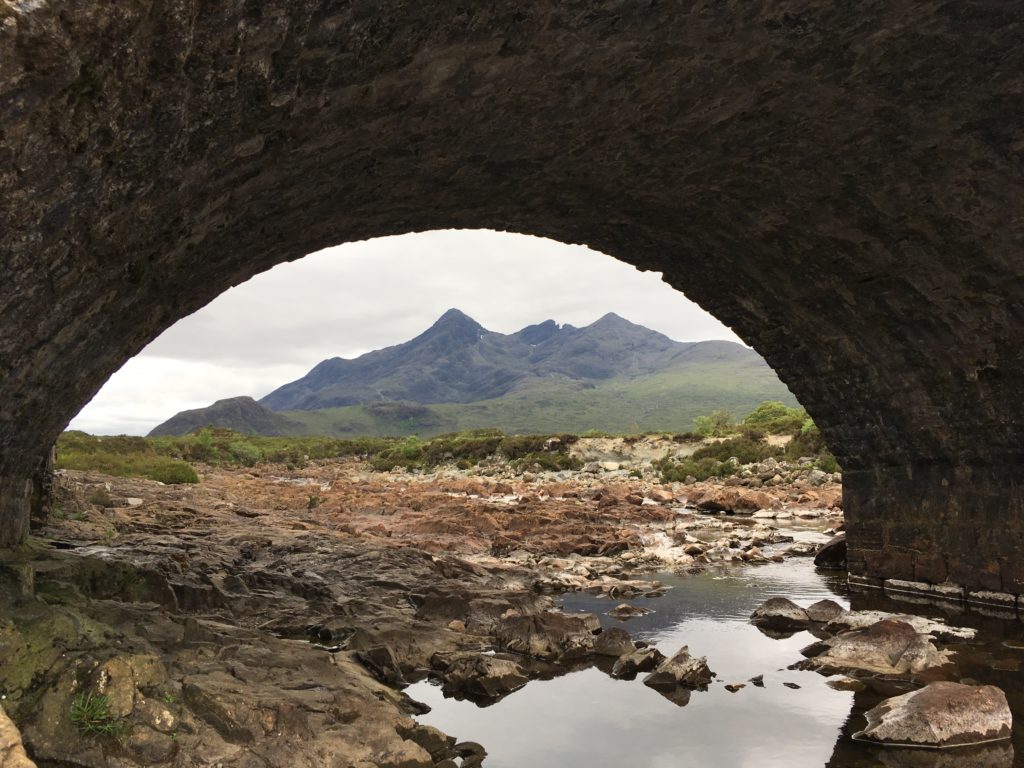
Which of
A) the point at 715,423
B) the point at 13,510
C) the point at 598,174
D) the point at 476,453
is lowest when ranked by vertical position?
the point at 476,453

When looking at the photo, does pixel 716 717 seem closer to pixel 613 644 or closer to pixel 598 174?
pixel 613 644

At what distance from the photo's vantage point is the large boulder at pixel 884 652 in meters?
6.29

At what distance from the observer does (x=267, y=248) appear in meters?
6.45

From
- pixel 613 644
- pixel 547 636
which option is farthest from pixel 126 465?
pixel 613 644

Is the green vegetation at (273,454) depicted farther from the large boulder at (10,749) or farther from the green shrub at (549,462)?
the large boulder at (10,749)

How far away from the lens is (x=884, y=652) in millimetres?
6477

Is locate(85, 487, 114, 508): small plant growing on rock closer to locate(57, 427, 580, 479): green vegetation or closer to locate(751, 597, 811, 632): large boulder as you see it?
locate(57, 427, 580, 479): green vegetation

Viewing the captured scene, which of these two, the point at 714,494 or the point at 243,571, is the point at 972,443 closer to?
the point at 243,571

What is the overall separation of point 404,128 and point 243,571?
6498mm

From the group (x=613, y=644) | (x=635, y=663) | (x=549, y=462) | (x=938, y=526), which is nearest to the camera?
(x=635, y=663)

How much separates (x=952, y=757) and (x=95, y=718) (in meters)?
4.94

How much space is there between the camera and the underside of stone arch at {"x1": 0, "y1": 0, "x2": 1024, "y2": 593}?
11.0ft

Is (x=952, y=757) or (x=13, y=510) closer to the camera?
(x=952, y=757)

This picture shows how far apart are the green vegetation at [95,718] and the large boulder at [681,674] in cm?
389
